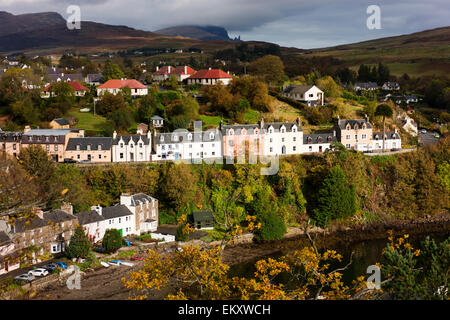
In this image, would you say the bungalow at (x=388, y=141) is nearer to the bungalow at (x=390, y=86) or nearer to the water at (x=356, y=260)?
the water at (x=356, y=260)

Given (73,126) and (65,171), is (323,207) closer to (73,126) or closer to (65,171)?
(65,171)

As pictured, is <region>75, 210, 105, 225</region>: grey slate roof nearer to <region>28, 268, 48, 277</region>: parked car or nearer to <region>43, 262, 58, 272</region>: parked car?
<region>43, 262, 58, 272</region>: parked car

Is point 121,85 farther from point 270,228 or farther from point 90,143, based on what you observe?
point 270,228

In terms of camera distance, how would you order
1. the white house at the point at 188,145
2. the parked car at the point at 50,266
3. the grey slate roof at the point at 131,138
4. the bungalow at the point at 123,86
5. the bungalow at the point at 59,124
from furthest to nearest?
the bungalow at the point at 123,86
the bungalow at the point at 59,124
the white house at the point at 188,145
the grey slate roof at the point at 131,138
the parked car at the point at 50,266

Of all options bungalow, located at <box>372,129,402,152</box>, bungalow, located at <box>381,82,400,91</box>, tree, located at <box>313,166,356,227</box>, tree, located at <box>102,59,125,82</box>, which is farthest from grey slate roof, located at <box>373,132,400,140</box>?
bungalow, located at <box>381,82,400,91</box>

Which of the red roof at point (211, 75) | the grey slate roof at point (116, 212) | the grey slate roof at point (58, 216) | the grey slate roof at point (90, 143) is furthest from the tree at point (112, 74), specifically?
the grey slate roof at point (58, 216)

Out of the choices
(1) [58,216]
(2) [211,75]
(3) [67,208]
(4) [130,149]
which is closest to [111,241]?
(1) [58,216]
